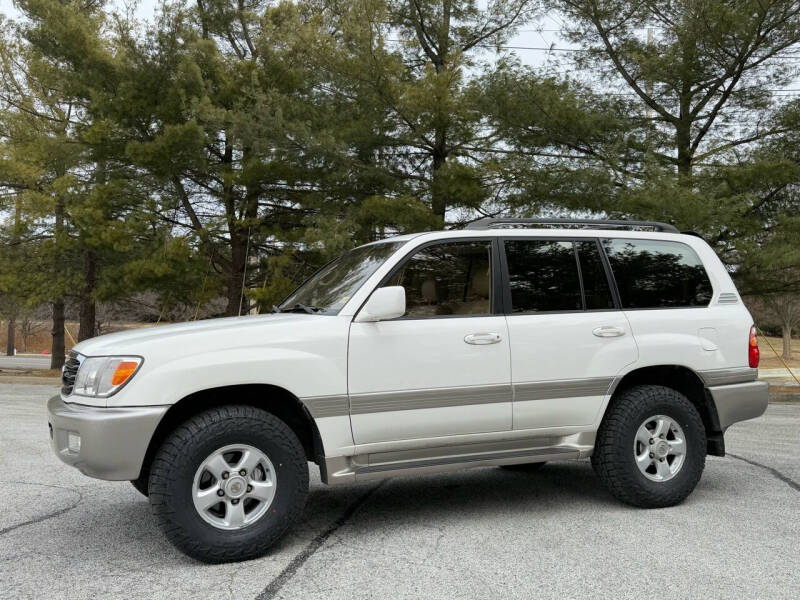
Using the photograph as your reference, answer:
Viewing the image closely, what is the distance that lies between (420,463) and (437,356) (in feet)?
2.23

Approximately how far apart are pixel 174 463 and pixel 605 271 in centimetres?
327

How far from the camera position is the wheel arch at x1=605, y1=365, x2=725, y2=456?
Result: 5568 millimetres

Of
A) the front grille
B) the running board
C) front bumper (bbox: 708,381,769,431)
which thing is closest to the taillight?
front bumper (bbox: 708,381,769,431)

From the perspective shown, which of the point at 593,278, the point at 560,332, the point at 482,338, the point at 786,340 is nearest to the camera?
the point at 482,338

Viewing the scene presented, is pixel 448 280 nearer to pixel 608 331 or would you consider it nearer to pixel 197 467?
pixel 608 331

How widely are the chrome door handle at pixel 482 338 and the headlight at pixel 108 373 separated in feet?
6.64

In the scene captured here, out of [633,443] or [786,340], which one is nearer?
[633,443]

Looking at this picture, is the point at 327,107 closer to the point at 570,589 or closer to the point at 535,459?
the point at 535,459

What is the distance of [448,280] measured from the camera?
5059 mm

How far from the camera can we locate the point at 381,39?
15523 millimetres

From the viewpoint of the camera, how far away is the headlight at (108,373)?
4.14 meters

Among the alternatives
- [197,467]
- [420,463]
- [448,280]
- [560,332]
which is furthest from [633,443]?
[197,467]

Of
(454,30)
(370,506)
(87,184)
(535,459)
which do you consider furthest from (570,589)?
(87,184)

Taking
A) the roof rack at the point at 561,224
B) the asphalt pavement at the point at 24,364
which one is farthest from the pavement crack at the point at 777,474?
the asphalt pavement at the point at 24,364
